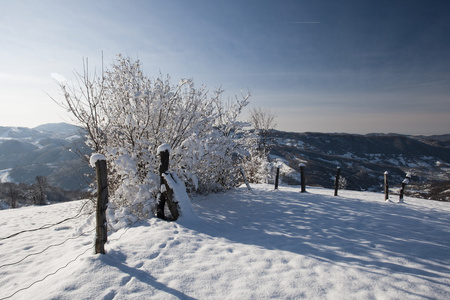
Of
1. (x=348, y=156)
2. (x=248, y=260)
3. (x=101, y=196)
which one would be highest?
(x=101, y=196)

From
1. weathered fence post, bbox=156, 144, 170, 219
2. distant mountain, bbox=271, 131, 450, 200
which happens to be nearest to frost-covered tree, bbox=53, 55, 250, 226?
weathered fence post, bbox=156, 144, 170, 219

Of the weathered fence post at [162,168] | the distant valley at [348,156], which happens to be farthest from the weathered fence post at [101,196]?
the distant valley at [348,156]

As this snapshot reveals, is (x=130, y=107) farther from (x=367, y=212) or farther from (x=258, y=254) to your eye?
(x=367, y=212)

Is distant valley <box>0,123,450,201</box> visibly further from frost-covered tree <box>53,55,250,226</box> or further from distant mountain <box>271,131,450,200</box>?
frost-covered tree <box>53,55,250,226</box>

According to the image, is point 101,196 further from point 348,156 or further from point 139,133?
point 348,156

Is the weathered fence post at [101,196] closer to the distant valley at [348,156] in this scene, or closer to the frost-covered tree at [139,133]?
the frost-covered tree at [139,133]

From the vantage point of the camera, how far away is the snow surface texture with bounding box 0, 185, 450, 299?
265 centimetres

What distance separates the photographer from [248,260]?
343cm

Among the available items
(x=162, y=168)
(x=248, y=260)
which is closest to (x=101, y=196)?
(x=162, y=168)

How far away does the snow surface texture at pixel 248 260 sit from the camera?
2.65 m

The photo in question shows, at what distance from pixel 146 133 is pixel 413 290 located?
677cm

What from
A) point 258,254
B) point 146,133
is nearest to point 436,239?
point 258,254

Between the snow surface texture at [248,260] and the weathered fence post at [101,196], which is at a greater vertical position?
the weathered fence post at [101,196]

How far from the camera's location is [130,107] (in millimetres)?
6359
